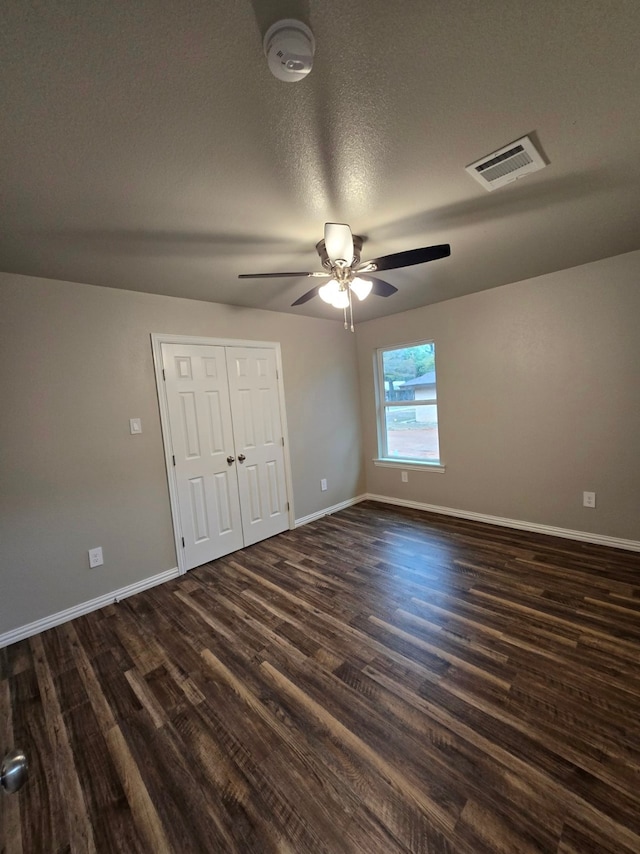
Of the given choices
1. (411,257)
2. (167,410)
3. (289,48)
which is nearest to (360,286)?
(411,257)

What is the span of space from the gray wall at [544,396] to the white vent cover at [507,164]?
178cm

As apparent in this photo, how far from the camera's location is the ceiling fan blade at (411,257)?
5.66ft

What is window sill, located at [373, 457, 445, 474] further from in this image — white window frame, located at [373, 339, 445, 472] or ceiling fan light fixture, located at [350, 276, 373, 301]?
ceiling fan light fixture, located at [350, 276, 373, 301]

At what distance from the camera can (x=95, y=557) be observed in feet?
8.50

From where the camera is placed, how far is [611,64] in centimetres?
108

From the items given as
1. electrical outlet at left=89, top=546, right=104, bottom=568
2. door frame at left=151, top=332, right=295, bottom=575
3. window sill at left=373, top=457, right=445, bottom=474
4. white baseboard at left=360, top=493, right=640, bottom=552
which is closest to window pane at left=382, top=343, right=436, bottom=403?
window sill at left=373, top=457, right=445, bottom=474

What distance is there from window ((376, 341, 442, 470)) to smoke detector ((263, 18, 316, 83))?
319 cm

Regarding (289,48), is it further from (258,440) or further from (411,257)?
(258,440)

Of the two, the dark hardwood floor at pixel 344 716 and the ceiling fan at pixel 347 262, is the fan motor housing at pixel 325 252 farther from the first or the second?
the dark hardwood floor at pixel 344 716

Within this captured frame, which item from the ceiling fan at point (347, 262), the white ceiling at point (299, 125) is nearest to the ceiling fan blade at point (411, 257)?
the ceiling fan at point (347, 262)

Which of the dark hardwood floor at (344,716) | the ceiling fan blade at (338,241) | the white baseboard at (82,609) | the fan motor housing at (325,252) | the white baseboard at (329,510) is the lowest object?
the dark hardwood floor at (344,716)

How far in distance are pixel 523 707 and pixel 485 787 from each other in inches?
17.2

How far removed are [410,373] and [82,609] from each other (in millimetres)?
3903

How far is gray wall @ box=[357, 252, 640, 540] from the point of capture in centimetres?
278
